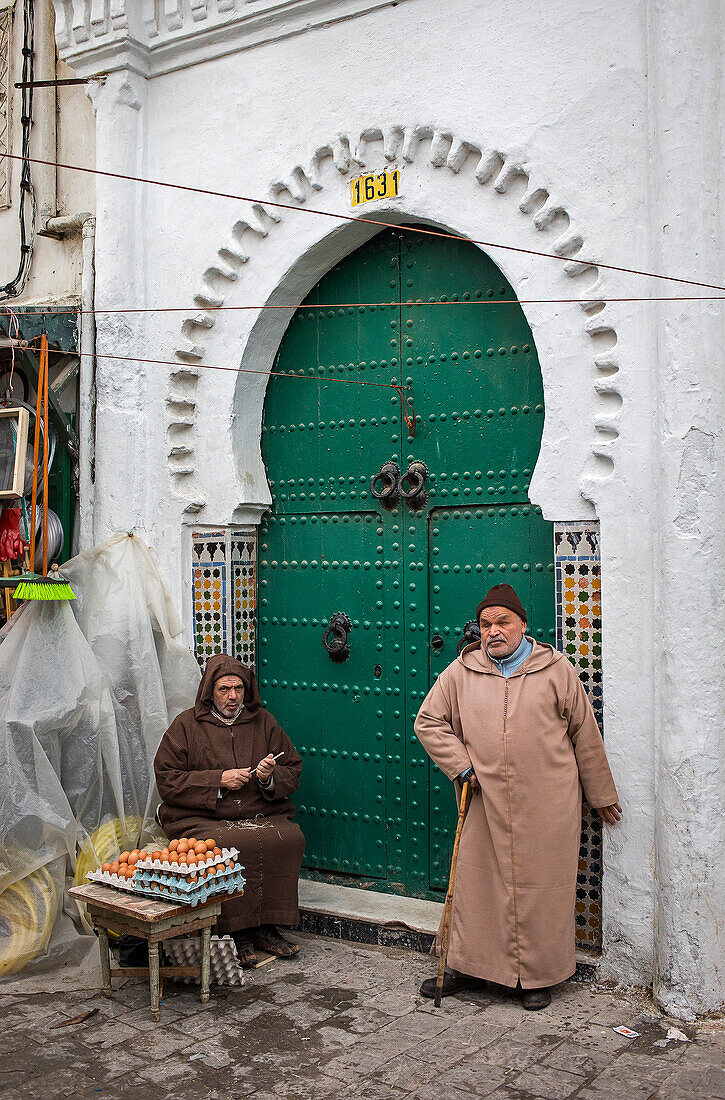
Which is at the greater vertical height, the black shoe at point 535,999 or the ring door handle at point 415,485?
the ring door handle at point 415,485

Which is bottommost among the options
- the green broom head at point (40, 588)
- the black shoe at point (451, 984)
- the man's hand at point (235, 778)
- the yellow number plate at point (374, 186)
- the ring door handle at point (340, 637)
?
the black shoe at point (451, 984)

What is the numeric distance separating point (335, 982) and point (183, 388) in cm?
298

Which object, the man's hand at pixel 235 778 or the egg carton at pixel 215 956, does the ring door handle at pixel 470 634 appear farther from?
the egg carton at pixel 215 956

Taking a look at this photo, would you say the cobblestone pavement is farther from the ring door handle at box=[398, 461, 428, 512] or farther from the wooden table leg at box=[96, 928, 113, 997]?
the ring door handle at box=[398, 461, 428, 512]

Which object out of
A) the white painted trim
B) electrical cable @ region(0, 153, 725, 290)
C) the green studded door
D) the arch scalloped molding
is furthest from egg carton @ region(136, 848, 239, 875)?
the white painted trim

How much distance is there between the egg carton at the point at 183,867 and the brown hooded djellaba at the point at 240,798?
0.23 meters

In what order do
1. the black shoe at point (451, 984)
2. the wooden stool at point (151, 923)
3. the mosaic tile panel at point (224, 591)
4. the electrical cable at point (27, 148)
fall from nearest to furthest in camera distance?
the wooden stool at point (151, 923), the black shoe at point (451, 984), the mosaic tile panel at point (224, 591), the electrical cable at point (27, 148)

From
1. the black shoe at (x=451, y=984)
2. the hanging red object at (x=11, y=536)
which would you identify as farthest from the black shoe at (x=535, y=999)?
the hanging red object at (x=11, y=536)

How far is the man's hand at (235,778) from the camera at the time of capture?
4.33 meters

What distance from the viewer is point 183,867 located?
3.78 m

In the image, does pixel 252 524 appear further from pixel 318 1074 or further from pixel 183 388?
pixel 318 1074

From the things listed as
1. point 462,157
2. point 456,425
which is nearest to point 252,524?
point 456,425

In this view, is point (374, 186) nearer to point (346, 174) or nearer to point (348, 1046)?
point (346, 174)

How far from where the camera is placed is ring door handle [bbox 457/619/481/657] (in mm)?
4504
